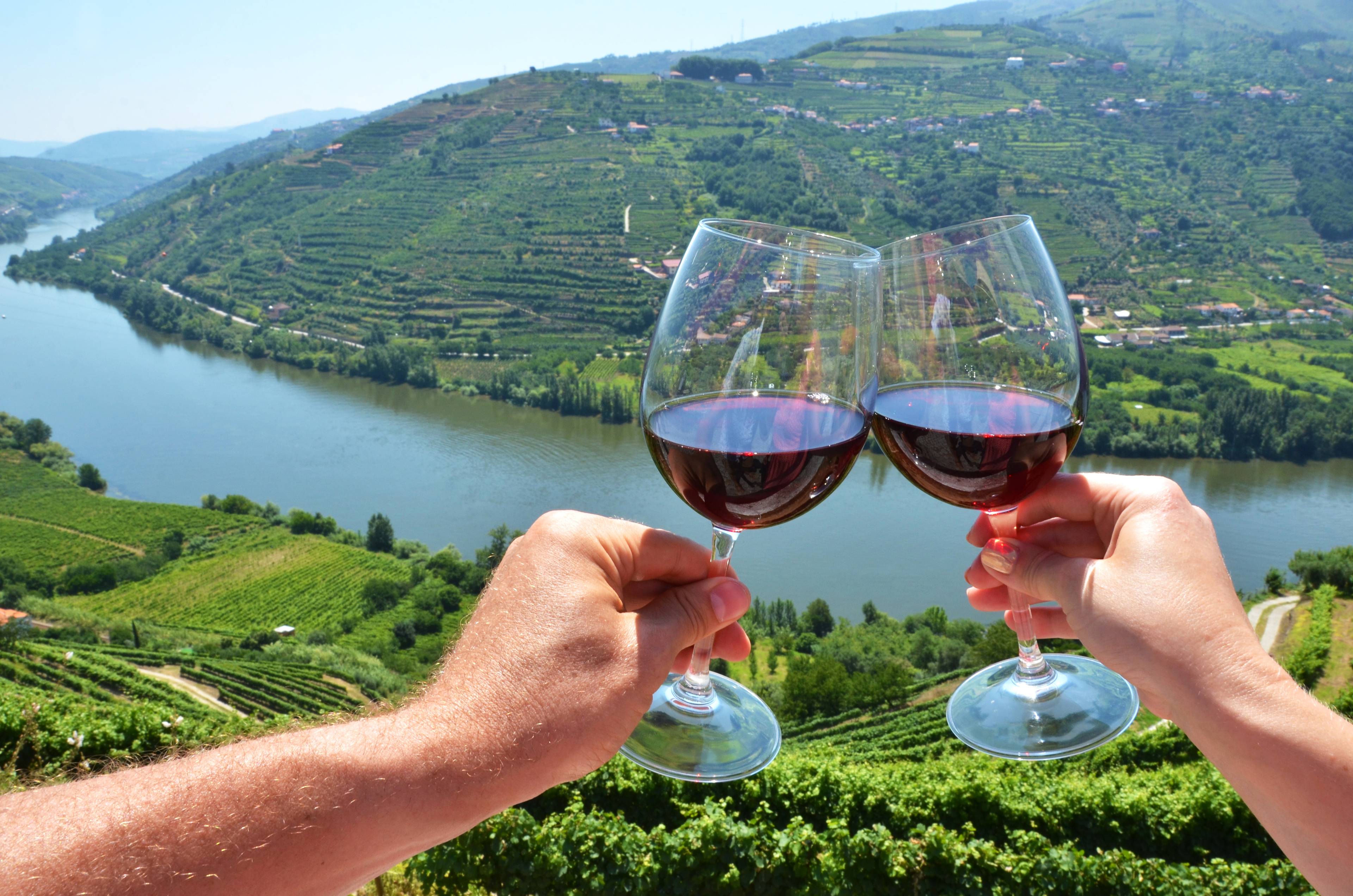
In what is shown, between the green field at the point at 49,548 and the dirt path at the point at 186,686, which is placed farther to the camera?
the green field at the point at 49,548

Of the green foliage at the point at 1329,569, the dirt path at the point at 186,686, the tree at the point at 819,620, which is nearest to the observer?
the dirt path at the point at 186,686

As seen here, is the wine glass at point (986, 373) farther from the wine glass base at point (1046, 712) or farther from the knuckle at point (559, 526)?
the knuckle at point (559, 526)

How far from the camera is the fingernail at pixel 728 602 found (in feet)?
3.38

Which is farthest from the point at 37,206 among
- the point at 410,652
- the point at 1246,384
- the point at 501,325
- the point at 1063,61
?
the point at 1246,384

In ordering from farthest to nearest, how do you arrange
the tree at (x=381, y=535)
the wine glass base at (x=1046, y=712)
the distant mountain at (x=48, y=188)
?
the distant mountain at (x=48, y=188) → the tree at (x=381, y=535) → the wine glass base at (x=1046, y=712)

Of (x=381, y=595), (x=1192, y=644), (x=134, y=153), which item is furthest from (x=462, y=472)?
(x=134, y=153)

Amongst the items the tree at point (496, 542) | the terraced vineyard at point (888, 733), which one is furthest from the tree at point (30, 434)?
the terraced vineyard at point (888, 733)

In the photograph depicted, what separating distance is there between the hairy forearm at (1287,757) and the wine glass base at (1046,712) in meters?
0.16

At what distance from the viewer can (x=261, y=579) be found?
32.1 meters

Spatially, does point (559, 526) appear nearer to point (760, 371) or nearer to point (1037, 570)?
point (760, 371)

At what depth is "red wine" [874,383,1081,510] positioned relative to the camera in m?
1.05

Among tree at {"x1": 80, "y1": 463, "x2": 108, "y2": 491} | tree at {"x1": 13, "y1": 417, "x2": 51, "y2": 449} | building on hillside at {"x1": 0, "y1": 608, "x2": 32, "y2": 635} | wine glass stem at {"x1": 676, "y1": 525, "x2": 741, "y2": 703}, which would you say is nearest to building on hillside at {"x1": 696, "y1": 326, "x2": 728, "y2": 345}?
wine glass stem at {"x1": 676, "y1": 525, "x2": 741, "y2": 703}

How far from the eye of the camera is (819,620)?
85.3 feet

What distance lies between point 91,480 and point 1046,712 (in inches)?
1680
